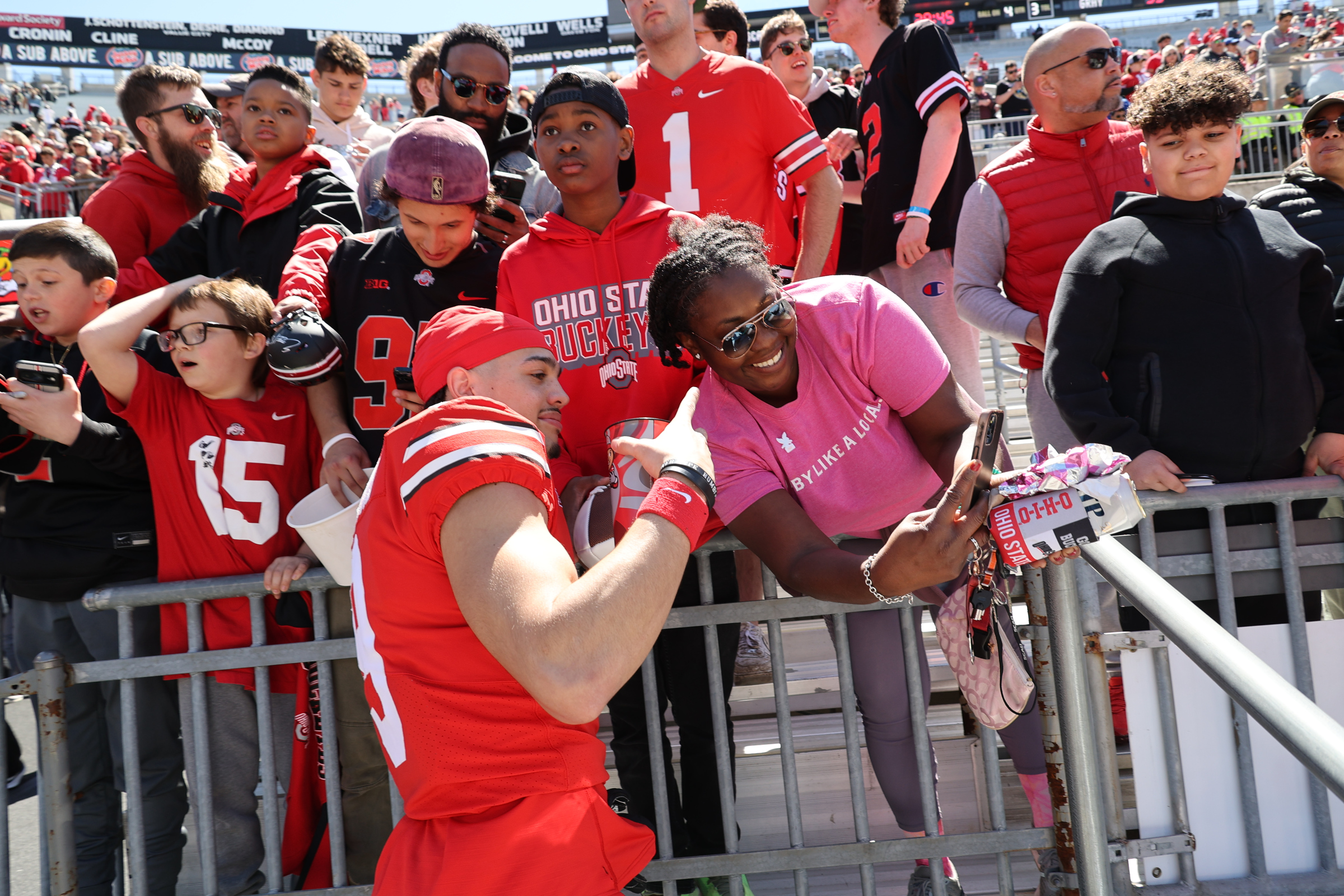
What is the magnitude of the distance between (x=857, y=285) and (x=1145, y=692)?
1260 mm

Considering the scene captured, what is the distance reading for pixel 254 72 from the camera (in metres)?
4.22

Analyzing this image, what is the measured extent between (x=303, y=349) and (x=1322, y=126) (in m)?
3.60

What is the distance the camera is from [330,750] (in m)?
2.74

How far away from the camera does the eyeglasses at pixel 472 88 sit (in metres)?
3.84

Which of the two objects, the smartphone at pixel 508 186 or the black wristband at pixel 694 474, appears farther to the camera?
the smartphone at pixel 508 186

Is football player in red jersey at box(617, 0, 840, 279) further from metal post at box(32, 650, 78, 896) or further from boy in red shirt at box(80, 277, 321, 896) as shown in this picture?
metal post at box(32, 650, 78, 896)

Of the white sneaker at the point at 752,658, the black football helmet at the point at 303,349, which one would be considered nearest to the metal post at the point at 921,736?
the white sneaker at the point at 752,658

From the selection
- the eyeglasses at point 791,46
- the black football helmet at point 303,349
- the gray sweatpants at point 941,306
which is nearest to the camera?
the black football helmet at point 303,349

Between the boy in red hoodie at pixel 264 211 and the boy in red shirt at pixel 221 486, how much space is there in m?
0.58

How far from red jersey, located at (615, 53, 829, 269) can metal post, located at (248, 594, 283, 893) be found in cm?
208

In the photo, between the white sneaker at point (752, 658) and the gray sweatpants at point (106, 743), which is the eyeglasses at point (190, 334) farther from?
the white sneaker at point (752, 658)

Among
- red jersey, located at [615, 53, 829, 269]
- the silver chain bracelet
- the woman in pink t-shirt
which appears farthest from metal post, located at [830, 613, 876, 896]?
red jersey, located at [615, 53, 829, 269]

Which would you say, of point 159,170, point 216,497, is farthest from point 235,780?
point 159,170

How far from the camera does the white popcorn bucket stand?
262 cm
